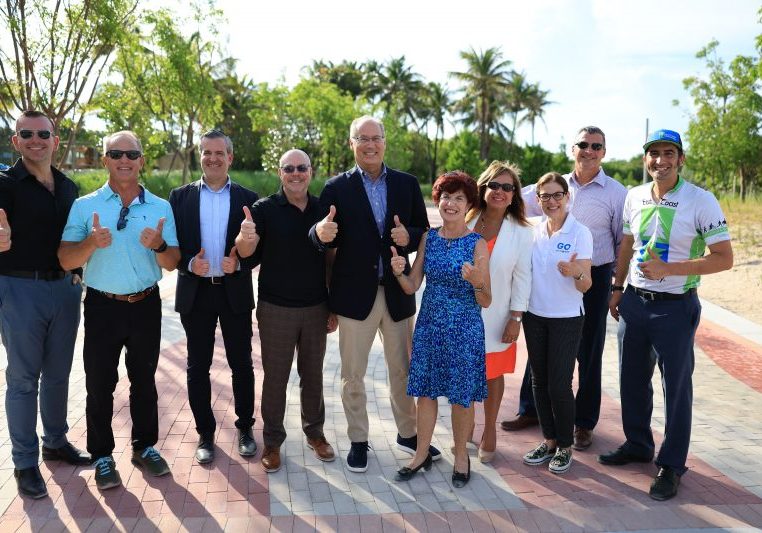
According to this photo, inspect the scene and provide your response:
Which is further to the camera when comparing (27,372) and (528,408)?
A: (528,408)

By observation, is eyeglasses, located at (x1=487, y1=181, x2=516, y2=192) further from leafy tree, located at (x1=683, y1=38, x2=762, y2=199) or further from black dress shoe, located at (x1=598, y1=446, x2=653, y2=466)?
leafy tree, located at (x1=683, y1=38, x2=762, y2=199)

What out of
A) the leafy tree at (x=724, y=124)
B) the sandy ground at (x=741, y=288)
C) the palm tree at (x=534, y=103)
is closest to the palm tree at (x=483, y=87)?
the palm tree at (x=534, y=103)

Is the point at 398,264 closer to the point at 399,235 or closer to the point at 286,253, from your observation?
the point at 399,235

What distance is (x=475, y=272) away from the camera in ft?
11.6

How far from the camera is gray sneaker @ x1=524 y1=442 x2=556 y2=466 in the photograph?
410 cm

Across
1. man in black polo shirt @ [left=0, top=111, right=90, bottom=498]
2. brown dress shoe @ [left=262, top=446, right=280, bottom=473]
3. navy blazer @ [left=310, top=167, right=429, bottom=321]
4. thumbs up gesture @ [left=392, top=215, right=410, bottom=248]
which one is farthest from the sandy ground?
man in black polo shirt @ [left=0, top=111, right=90, bottom=498]

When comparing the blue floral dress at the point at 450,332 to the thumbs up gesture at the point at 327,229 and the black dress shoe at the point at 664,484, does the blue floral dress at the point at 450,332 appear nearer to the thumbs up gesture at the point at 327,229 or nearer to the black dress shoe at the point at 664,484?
the thumbs up gesture at the point at 327,229

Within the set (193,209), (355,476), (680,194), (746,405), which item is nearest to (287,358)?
(355,476)

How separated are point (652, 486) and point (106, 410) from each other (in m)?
3.50

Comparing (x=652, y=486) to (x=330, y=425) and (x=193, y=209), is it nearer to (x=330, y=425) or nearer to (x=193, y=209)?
(x=330, y=425)

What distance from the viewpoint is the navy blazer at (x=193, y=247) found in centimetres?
402

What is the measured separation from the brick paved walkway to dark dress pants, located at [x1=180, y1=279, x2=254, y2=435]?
0.30m

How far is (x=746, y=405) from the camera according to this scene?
5.33 meters

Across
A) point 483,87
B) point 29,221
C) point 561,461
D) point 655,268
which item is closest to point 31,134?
point 29,221
